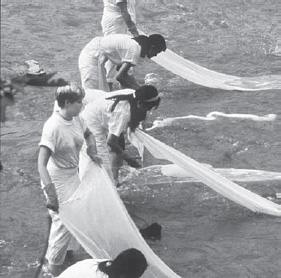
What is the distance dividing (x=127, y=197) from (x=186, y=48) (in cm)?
533

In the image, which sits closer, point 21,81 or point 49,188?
point 21,81

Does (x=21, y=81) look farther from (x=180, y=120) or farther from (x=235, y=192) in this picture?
(x=180, y=120)

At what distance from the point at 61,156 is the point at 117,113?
1.10 meters

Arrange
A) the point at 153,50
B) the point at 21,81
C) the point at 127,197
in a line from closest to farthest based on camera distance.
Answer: the point at 21,81 < the point at 127,197 < the point at 153,50

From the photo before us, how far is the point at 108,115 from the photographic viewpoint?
7.24 m

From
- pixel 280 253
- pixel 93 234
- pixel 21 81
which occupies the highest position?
pixel 21 81

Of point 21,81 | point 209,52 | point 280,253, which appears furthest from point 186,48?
point 21,81

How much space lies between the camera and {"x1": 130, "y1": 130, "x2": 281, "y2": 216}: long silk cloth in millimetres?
7270

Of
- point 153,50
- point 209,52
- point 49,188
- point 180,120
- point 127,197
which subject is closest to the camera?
point 49,188

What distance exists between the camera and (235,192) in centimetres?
727

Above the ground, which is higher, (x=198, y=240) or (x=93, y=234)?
(x=93, y=234)

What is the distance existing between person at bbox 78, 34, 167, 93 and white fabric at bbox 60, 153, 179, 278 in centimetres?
251

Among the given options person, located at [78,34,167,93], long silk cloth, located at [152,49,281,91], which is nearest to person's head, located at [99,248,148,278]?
person, located at [78,34,167,93]

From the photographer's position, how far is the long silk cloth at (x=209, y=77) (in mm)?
10258
